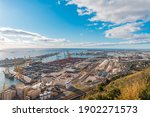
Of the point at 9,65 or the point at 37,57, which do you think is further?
the point at 9,65

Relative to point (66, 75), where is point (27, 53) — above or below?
above

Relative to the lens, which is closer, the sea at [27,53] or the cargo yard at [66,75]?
the cargo yard at [66,75]

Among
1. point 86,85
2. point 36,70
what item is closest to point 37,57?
point 36,70

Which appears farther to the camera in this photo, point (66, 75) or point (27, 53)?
point (27, 53)

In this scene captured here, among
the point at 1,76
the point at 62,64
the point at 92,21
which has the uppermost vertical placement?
the point at 92,21

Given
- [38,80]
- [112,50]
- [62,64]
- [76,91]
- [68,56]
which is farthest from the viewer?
[112,50]

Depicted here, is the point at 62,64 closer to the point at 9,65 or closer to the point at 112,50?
the point at 112,50

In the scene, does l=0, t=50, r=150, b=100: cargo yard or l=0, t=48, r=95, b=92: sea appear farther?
l=0, t=48, r=95, b=92: sea

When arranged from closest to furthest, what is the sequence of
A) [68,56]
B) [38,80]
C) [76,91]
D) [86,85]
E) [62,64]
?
[76,91]
[86,85]
[38,80]
[62,64]
[68,56]
